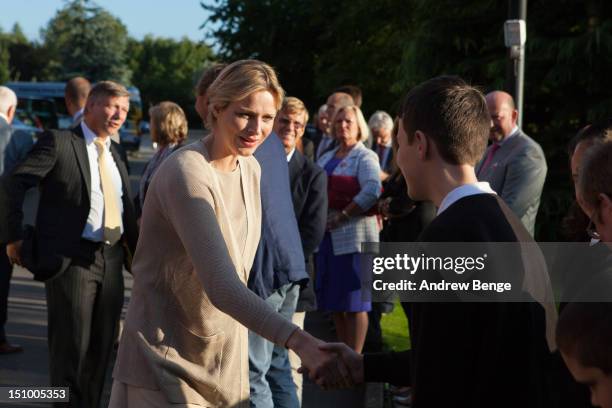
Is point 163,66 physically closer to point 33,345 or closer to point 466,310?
point 33,345

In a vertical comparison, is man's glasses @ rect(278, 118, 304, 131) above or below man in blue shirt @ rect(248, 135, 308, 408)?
above

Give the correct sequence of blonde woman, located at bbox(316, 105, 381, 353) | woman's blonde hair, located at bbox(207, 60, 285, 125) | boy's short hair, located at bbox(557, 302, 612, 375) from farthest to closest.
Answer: blonde woman, located at bbox(316, 105, 381, 353), woman's blonde hair, located at bbox(207, 60, 285, 125), boy's short hair, located at bbox(557, 302, 612, 375)

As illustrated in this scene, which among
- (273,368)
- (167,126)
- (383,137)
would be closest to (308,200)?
(273,368)

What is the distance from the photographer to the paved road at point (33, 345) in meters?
7.58

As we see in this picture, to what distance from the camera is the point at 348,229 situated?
Result: 847cm

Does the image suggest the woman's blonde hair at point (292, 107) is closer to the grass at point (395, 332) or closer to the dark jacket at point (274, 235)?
the dark jacket at point (274, 235)

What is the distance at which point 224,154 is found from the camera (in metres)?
3.73

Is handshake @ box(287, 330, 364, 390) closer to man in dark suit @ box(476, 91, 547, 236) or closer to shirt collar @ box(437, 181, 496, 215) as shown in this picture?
shirt collar @ box(437, 181, 496, 215)

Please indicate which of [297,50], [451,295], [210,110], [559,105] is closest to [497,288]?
[451,295]

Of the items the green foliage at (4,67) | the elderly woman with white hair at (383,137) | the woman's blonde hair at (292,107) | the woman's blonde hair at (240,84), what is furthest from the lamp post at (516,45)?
the green foliage at (4,67)

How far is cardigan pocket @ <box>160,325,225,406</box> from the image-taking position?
138 inches

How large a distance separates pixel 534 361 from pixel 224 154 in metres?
1.53

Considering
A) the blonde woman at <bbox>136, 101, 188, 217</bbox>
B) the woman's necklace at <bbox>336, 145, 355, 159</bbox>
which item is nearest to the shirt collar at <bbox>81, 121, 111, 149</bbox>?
the blonde woman at <bbox>136, 101, 188, 217</bbox>

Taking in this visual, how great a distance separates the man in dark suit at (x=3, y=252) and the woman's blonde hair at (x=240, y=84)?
5.26 meters
